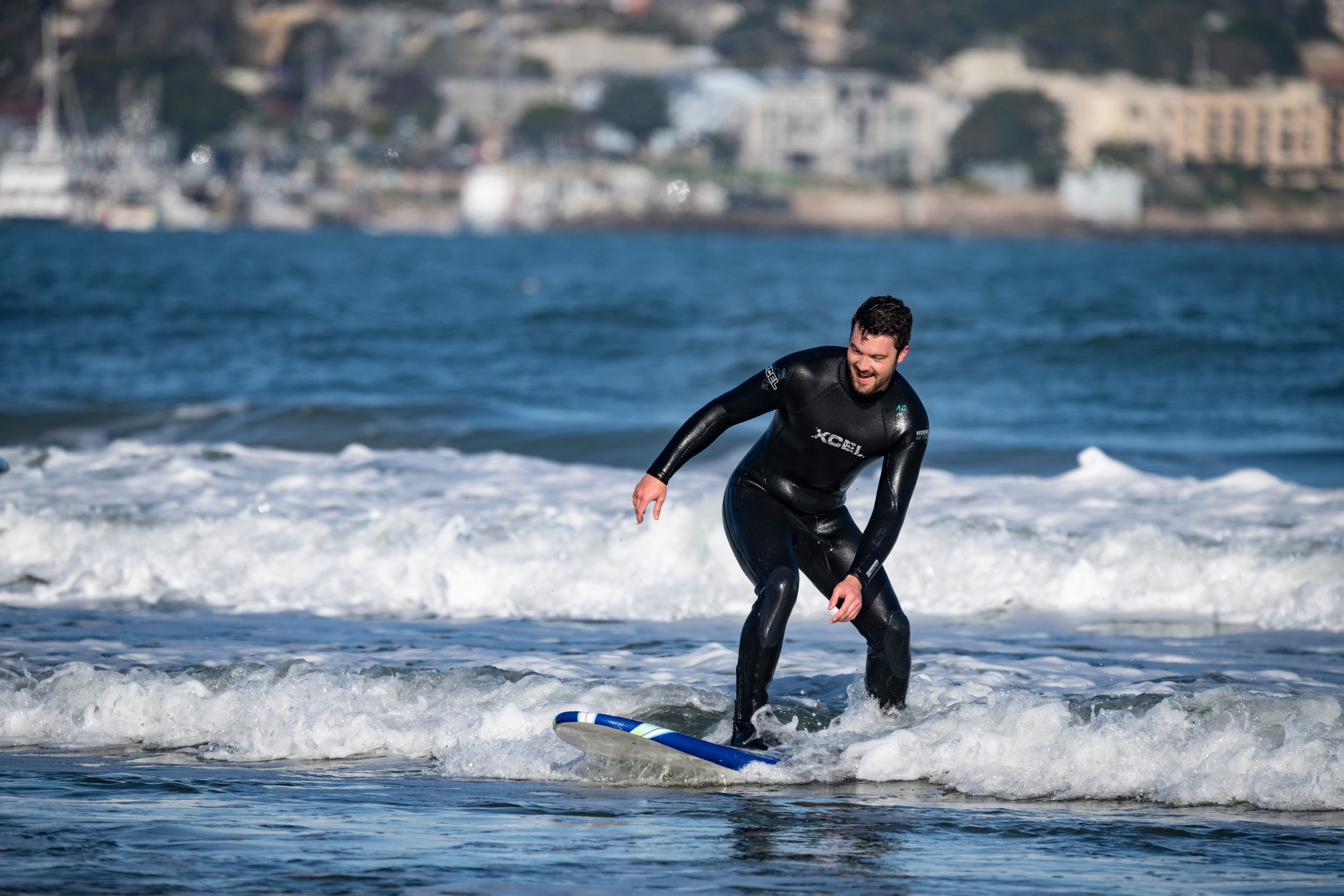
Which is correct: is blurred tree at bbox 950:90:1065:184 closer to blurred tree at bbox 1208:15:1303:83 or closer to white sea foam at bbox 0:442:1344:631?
blurred tree at bbox 1208:15:1303:83

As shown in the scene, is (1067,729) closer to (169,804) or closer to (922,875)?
(922,875)

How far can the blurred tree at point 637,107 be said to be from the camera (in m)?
170

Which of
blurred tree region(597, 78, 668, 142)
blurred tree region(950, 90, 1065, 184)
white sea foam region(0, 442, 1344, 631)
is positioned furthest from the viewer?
blurred tree region(597, 78, 668, 142)

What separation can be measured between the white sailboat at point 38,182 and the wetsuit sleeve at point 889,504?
12309 cm

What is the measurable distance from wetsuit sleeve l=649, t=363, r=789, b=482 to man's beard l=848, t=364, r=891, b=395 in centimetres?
28

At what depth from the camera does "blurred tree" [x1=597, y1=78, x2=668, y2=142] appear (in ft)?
559

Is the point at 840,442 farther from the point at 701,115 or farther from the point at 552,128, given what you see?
the point at 552,128

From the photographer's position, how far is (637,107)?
561 feet

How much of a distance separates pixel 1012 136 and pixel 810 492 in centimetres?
16384

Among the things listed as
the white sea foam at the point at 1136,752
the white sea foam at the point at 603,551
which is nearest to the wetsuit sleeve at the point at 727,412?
the white sea foam at the point at 1136,752

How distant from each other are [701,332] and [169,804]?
2946cm

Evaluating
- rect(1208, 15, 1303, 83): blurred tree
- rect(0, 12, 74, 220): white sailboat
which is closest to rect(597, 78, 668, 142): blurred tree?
rect(0, 12, 74, 220): white sailboat

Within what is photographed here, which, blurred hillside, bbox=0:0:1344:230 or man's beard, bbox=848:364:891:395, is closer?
man's beard, bbox=848:364:891:395

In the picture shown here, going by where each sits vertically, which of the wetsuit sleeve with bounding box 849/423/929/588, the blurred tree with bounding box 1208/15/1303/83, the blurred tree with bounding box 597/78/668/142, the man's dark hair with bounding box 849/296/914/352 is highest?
the blurred tree with bounding box 1208/15/1303/83
